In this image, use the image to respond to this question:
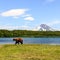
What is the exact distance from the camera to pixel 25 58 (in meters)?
28.7

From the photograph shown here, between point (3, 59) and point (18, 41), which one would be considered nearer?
point (3, 59)

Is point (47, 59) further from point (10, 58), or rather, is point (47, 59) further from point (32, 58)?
point (10, 58)

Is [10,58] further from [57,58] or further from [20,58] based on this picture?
[57,58]

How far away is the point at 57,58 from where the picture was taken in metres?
28.4

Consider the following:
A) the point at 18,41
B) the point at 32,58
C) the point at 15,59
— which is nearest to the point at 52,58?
the point at 32,58

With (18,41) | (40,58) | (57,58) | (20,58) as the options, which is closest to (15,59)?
(20,58)

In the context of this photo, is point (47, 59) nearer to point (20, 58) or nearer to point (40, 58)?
point (40, 58)

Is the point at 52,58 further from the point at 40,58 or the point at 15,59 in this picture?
the point at 15,59

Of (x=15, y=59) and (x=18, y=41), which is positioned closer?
(x=15, y=59)

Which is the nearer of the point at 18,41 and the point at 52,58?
the point at 52,58

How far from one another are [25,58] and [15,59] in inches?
52.7

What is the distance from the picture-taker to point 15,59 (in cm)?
2791

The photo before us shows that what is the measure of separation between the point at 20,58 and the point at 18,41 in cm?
2324

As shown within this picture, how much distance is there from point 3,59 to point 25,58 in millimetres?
2541
